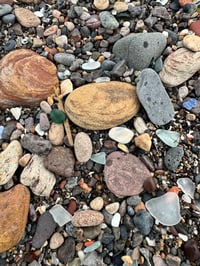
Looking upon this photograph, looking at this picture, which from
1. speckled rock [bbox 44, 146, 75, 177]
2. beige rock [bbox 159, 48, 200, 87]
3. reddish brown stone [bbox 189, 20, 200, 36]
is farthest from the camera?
reddish brown stone [bbox 189, 20, 200, 36]

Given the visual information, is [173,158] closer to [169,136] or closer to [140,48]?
[169,136]

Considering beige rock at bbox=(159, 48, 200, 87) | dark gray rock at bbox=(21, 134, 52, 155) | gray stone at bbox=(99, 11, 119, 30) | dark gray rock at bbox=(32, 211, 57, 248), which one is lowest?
dark gray rock at bbox=(32, 211, 57, 248)

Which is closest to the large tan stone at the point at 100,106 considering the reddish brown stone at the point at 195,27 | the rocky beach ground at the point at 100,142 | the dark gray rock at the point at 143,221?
the rocky beach ground at the point at 100,142

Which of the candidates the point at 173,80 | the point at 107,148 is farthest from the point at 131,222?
the point at 173,80

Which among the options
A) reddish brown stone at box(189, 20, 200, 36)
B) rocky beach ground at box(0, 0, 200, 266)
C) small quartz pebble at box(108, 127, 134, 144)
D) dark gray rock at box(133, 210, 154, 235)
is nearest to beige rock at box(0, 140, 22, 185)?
rocky beach ground at box(0, 0, 200, 266)

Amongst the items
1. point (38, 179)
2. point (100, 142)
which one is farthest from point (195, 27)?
point (38, 179)

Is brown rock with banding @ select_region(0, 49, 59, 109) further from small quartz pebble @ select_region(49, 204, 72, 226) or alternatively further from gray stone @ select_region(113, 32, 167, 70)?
small quartz pebble @ select_region(49, 204, 72, 226)

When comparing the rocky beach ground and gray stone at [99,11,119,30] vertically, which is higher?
gray stone at [99,11,119,30]
